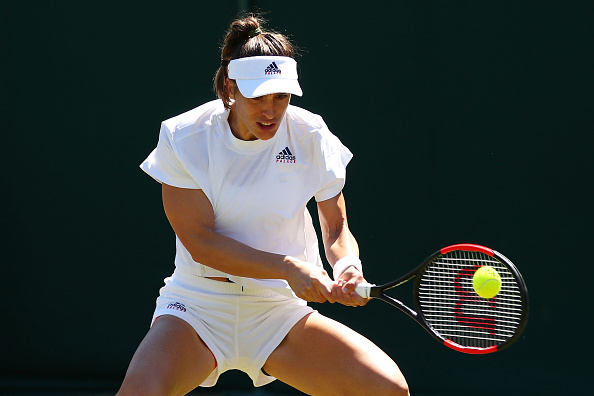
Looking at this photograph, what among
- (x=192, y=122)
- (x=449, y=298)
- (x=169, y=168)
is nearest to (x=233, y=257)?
(x=169, y=168)

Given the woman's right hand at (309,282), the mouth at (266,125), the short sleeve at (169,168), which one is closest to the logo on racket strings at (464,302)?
the woman's right hand at (309,282)

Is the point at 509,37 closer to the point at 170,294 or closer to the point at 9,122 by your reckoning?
the point at 170,294

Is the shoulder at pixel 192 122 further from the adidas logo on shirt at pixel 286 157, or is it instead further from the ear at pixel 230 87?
the adidas logo on shirt at pixel 286 157

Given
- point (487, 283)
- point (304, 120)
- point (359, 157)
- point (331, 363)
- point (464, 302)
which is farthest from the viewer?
point (359, 157)

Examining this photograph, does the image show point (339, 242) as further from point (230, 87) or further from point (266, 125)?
point (230, 87)

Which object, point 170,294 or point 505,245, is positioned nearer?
point 170,294

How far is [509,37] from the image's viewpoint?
362cm

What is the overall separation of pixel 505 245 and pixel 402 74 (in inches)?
Result: 32.4

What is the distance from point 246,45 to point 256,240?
0.59m

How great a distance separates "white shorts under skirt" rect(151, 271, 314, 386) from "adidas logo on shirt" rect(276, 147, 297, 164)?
41 centimetres

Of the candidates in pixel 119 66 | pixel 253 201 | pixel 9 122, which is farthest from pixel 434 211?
pixel 9 122

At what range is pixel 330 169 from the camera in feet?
9.26

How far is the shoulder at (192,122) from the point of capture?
2.73 m

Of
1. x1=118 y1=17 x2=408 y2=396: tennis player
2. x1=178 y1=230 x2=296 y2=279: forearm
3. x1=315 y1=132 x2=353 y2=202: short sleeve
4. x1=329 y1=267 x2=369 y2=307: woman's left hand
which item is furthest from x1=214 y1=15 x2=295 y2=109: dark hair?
x1=329 y1=267 x2=369 y2=307: woman's left hand
